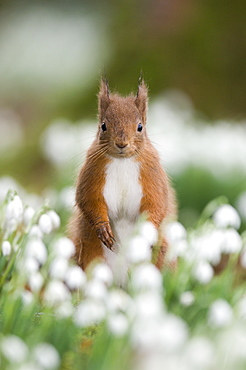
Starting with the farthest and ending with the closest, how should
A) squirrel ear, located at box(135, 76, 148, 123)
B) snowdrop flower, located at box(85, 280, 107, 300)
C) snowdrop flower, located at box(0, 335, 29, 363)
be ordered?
squirrel ear, located at box(135, 76, 148, 123), snowdrop flower, located at box(85, 280, 107, 300), snowdrop flower, located at box(0, 335, 29, 363)

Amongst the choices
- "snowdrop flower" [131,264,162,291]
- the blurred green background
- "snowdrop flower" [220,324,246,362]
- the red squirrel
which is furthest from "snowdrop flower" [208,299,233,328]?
the blurred green background

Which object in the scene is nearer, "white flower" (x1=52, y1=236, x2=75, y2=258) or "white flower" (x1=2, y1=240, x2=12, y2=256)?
"white flower" (x1=52, y1=236, x2=75, y2=258)

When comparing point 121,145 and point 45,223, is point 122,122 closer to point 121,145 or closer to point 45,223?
point 121,145

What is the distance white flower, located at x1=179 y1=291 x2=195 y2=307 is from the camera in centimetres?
296

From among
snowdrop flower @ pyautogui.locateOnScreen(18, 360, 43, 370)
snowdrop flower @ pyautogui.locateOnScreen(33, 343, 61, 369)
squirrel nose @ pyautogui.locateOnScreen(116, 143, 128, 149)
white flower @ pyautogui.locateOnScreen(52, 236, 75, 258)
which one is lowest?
snowdrop flower @ pyautogui.locateOnScreen(33, 343, 61, 369)

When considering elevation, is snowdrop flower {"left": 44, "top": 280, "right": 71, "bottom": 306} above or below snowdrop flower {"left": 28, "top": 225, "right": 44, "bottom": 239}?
below

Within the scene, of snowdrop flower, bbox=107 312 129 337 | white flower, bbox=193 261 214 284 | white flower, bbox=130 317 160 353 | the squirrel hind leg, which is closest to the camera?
white flower, bbox=130 317 160 353

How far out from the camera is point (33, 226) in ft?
10.2

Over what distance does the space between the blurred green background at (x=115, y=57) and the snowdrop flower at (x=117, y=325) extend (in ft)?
20.8

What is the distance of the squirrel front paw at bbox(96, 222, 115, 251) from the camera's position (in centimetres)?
311

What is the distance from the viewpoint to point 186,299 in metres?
2.99

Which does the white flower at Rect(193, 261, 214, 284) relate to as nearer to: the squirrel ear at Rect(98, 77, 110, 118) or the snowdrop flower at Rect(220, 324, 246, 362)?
the snowdrop flower at Rect(220, 324, 246, 362)

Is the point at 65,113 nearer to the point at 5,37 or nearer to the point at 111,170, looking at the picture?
the point at 5,37

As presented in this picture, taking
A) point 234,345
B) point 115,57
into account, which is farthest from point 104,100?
point 115,57
